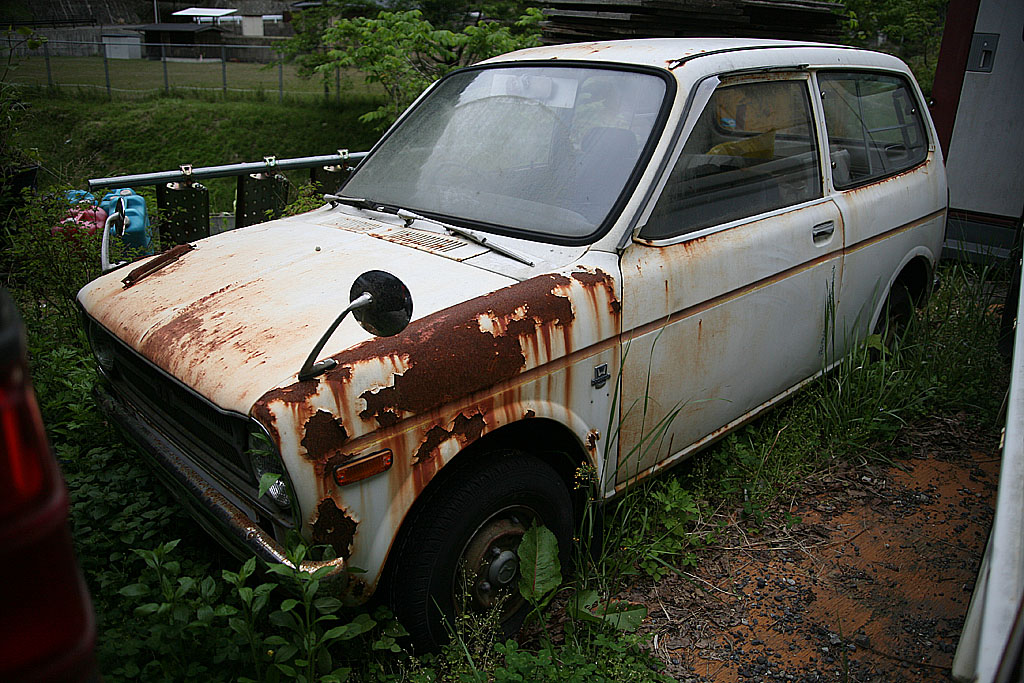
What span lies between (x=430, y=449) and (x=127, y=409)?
1328 millimetres

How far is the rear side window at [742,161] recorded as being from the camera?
303 cm

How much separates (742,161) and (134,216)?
429 cm

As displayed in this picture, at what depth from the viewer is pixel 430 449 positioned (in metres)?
2.30

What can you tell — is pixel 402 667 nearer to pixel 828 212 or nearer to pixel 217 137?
pixel 828 212

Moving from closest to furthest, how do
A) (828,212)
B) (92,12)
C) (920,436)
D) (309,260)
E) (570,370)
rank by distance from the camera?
(570,370) < (309,260) < (828,212) < (920,436) < (92,12)

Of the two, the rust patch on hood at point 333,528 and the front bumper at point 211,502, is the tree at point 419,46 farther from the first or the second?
the rust patch on hood at point 333,528

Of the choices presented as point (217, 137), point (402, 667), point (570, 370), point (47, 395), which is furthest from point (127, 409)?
point (217, 137)

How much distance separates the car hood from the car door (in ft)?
1.83

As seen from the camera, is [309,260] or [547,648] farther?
[309,260]

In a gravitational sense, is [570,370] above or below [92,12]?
below

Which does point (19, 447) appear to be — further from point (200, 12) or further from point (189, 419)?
point (200, 12)

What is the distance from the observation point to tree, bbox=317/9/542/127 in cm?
991

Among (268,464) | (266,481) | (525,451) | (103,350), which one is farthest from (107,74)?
(266,481)

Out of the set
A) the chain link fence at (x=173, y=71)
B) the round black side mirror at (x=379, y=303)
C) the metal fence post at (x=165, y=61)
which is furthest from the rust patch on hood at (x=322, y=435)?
the metal fence post at (x=165, y=61)
